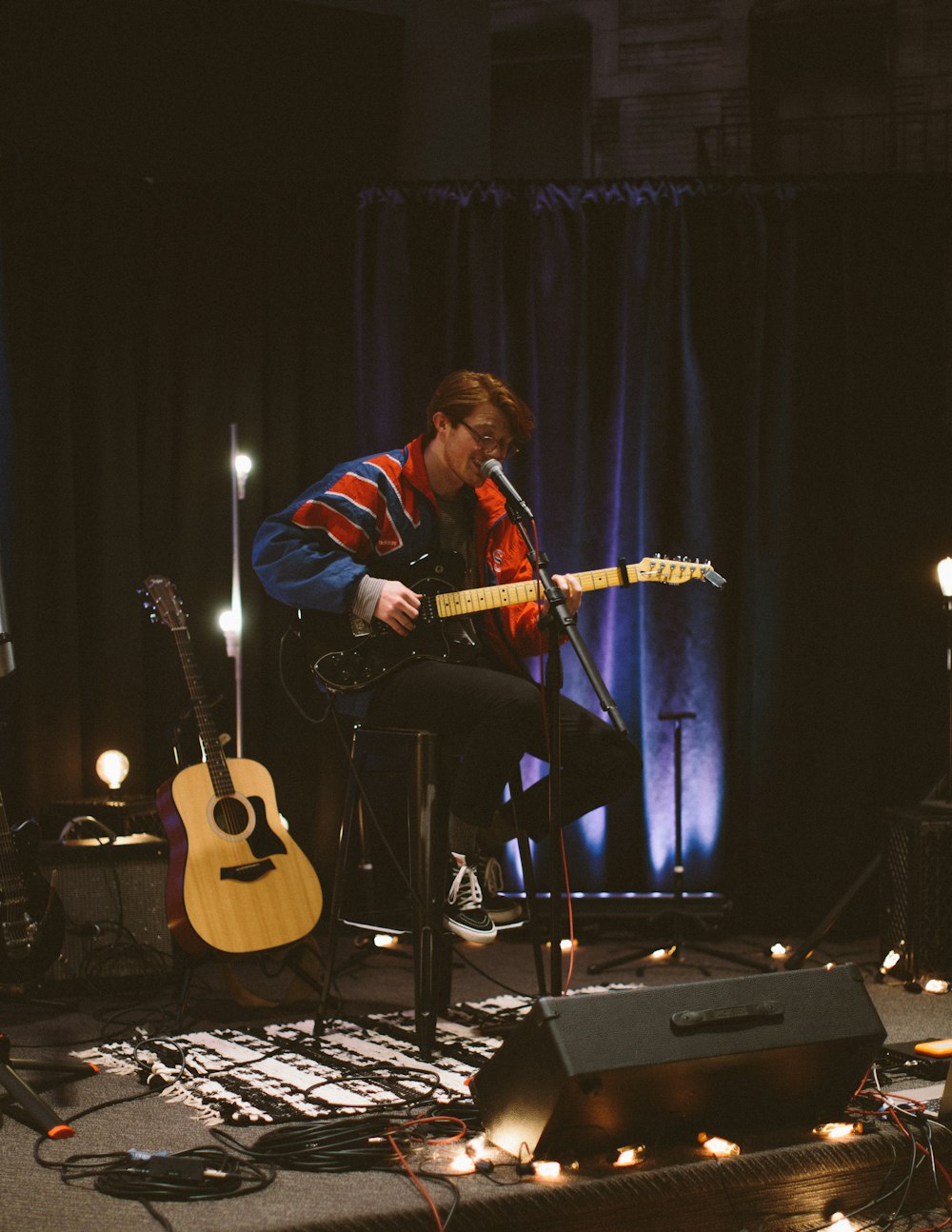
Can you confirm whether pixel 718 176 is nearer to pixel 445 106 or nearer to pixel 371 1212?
pixel 445 106

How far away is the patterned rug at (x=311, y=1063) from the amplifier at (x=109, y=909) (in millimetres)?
609

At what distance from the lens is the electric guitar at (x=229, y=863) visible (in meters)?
3.04

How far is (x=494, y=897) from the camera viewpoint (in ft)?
9.70

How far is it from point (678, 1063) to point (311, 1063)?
1.03m

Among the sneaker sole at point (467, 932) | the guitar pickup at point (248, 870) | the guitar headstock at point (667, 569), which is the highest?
the guitar headstock at point (667, 569)

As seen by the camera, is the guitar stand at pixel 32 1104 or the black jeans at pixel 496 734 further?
the black jeans at pixel 496 734

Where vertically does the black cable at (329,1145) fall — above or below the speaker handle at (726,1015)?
below

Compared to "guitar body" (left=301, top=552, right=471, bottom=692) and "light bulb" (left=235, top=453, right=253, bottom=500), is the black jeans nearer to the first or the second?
"guitar body" (left=301, top=552, right=471, bottom=692)

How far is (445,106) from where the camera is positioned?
4.48 m

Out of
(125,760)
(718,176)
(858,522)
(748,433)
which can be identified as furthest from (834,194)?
(125,760)

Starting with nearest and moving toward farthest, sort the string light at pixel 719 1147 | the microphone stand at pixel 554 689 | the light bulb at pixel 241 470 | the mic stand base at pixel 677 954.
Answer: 1. the string light at pixel 719 1147
2. the microphone stand at pixel 554 689
3. the mic stand base at pixel 677 954
4. the light bulb at pixel 241 470

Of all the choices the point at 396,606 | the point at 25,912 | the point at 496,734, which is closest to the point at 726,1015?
the point at 496,734

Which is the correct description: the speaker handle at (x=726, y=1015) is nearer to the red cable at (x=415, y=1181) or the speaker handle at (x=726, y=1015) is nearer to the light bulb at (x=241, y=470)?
the red cable at (x=415, y=1181)

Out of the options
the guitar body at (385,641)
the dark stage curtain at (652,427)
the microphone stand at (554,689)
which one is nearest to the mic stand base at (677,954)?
the dark stage curtain at (652,427)
